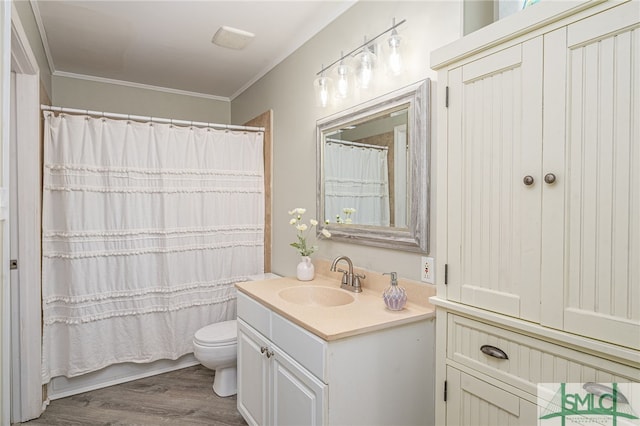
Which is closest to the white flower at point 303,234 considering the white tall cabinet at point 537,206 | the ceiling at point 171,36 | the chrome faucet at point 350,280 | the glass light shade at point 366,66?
the chrome faucet at point 350,280

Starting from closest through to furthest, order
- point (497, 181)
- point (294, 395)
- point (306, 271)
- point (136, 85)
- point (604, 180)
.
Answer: point (604, 180) → point (497, 181) → point (294, 395) → point (306, 271) → point (136, 85)

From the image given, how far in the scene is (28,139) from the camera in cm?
212

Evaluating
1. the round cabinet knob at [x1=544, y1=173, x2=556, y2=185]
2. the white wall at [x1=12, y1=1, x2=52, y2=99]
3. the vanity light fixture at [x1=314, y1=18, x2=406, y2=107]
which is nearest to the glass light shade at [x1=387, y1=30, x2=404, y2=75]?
the vanity light fixture at [x1=314, y1=18, x2=406, y2=107]

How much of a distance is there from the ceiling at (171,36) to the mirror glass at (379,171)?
0.70 meters

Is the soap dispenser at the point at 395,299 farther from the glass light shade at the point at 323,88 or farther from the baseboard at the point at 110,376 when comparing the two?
the baseboard at the point at 110,376

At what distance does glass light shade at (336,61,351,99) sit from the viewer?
2062mm

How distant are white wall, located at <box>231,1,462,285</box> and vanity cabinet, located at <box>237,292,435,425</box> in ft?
1.26

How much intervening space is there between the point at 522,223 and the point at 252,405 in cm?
167

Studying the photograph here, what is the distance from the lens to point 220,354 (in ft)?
7.86

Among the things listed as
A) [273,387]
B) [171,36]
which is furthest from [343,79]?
[273,387]

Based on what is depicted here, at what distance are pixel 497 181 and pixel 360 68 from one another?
1.08m

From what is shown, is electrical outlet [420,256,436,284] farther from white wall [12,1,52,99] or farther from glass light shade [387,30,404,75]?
white wall [12,1,52,99]

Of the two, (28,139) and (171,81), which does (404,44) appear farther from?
(171,81)

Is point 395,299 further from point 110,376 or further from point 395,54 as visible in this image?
point 110,376
